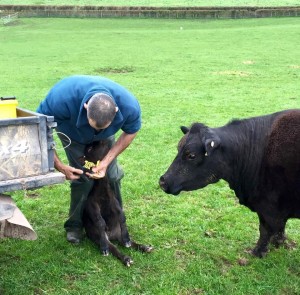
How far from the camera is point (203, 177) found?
16.0ft

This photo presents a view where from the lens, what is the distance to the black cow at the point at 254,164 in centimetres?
469

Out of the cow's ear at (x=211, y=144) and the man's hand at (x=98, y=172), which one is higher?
the cow's ear at (x=211, y=144)

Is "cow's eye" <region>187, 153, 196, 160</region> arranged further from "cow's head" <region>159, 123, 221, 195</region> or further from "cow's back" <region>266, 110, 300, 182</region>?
"cow's back" <region>266, 110, 300, 182</region>

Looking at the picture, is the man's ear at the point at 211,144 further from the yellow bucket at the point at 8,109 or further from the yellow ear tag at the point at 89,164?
the yellow bucket at the point at 8,109

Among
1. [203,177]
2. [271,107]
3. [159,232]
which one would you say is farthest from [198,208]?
[271,107]

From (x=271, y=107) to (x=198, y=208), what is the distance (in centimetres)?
646

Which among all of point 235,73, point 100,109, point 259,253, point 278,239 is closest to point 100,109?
point 100,109

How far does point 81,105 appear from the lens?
443 centimetres

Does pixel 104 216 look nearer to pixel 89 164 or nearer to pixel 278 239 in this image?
pixel 89 164

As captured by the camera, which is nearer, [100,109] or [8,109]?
[8,109]

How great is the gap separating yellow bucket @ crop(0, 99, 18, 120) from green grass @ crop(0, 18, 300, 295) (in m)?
1.56

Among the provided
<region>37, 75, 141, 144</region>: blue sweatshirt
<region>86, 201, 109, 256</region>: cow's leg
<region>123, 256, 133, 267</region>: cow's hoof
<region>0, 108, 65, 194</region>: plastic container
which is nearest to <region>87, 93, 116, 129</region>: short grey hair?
<region>37, 75, 141, 144</region>: blue sweatshirt

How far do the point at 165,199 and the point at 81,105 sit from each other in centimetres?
244

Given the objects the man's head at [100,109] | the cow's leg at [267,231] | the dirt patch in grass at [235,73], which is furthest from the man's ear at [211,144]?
the dirt patch in grass at [235,73]
